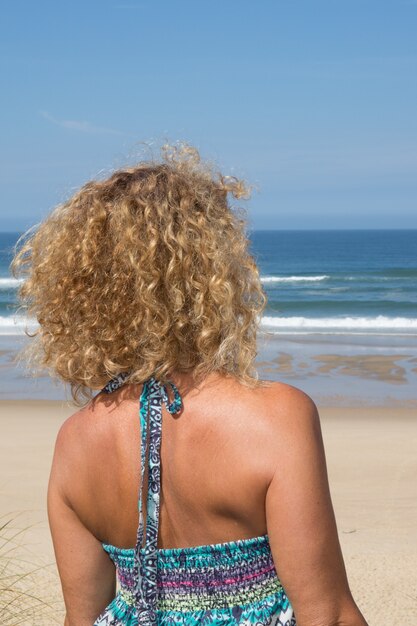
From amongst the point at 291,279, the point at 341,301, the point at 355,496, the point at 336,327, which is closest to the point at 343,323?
the point at 336,327

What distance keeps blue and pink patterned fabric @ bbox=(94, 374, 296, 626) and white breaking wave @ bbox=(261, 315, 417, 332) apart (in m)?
21.5

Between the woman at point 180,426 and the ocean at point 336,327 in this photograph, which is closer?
the woman at point 180,426

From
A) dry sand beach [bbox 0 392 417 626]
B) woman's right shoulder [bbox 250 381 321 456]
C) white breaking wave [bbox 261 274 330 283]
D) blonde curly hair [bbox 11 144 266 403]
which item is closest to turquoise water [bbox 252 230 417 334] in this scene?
white breaking wave [bbox 261 274 330 283]

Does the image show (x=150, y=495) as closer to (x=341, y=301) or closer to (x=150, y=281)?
(x=150, y=281)

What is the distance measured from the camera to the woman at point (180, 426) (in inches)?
60.0

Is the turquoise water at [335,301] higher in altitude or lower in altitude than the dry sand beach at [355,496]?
lower

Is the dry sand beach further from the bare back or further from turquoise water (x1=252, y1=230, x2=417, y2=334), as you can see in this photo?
turquoise water (x1=252, y1=230, x2=417, y2=334)

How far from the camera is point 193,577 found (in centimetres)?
164

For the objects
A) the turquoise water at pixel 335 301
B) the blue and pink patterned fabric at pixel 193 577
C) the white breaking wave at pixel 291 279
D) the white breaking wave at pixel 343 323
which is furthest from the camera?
the white breaking wave at pixel 291 279

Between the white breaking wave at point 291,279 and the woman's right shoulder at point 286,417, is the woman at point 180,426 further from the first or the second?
the white breaking wave at point 291,279

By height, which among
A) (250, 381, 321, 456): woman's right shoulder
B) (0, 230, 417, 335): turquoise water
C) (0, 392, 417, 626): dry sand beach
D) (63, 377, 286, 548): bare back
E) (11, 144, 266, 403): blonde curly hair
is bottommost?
(0, 230, 417, 335): turquoise water

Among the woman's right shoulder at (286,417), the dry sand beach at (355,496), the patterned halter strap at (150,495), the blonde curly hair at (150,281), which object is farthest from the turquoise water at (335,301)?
the woman's right shoulder at (286,417)

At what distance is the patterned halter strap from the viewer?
159cm

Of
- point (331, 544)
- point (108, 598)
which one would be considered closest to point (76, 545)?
point (108, 598)
